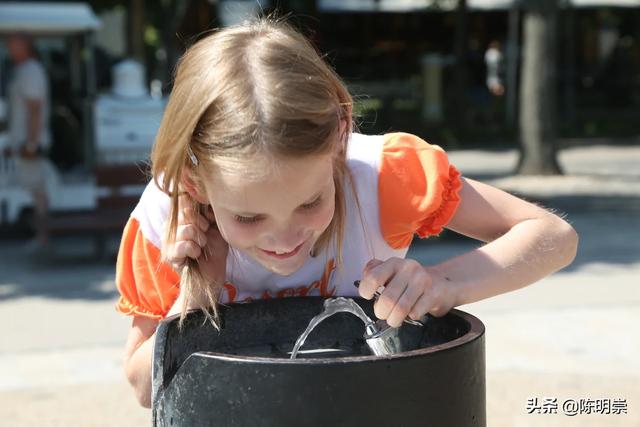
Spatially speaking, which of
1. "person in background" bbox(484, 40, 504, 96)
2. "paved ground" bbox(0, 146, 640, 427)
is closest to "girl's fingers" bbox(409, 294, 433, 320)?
"paved ground" bbox(0, 146, 640, 427)

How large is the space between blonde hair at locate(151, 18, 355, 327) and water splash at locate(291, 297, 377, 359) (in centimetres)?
14

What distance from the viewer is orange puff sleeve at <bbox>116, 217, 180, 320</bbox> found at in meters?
1.67

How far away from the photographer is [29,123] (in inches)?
309

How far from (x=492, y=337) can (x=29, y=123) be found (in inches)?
168

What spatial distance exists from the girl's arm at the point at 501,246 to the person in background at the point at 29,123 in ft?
20.8

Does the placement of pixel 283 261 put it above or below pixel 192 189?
below

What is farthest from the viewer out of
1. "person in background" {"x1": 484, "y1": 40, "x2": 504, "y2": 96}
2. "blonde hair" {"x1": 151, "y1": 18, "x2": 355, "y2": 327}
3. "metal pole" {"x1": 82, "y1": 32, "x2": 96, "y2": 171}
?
"person in background" {"x1": 484, "y1": 40, "x2": 504, "y2": 96}

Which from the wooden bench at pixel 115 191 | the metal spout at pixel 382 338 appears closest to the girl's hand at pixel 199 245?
the metal spout at pixel 382 338

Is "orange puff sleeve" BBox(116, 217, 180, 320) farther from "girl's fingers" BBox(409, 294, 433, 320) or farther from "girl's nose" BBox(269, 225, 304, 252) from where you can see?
"girl's fingers" BBox(409, 294, 433, 320)

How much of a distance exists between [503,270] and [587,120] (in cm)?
1665

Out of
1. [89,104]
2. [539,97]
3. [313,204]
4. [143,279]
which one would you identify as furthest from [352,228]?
[539,97]

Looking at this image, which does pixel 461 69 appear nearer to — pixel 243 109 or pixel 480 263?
pixel 480 263

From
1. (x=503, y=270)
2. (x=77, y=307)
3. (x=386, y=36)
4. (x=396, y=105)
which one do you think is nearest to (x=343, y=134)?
(x=503, y=270)

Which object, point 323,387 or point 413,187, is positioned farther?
point 413,187
